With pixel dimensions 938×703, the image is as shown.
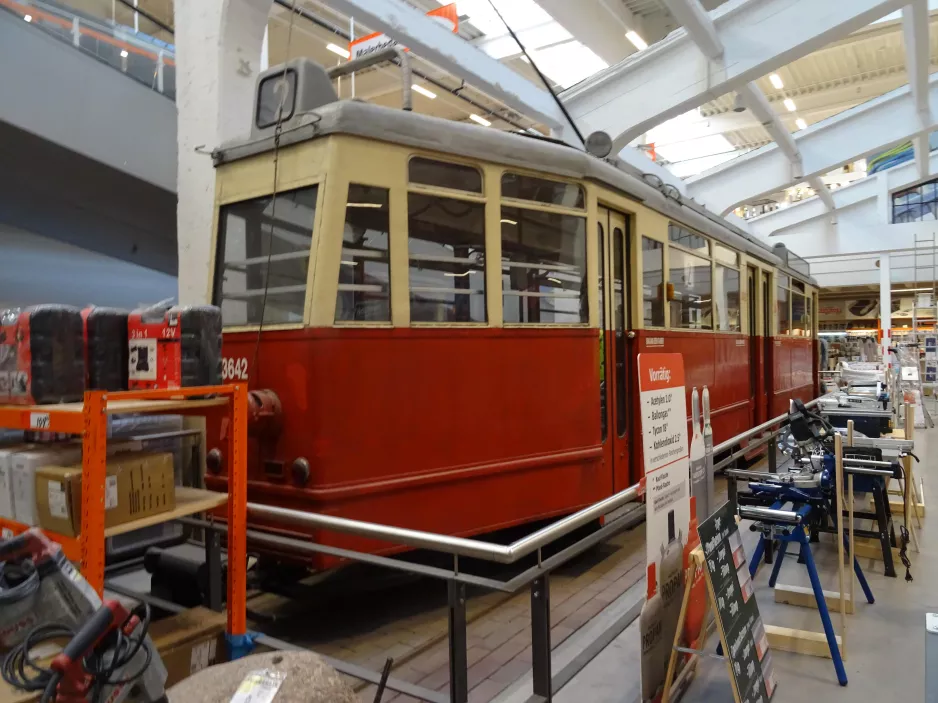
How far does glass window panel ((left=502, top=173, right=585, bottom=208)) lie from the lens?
4293 mm

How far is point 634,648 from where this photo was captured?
351cm

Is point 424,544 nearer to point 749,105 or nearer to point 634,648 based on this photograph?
point 634,648

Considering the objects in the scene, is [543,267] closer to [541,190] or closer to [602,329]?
[541,190]

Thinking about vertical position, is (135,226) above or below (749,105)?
below

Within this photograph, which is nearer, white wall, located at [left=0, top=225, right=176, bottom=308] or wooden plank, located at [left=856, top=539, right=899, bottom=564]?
wooden plank, located at [left=856, top=539, right=899, bottom=564]

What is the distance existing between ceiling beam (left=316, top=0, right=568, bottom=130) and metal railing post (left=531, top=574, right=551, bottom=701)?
5394mm

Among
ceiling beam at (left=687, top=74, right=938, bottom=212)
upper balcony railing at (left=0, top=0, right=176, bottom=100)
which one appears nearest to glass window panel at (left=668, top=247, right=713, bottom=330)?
upper balcony railing at (left=0, top=0, right=176, bottom=100)

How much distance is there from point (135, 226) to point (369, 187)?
21.3ft

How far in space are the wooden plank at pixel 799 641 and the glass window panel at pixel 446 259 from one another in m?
2.31

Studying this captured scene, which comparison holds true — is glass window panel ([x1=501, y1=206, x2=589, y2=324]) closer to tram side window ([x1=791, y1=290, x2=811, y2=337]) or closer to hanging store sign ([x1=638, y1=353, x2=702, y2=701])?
hanging store sign ([x1=638, y1=353, x2=702, y2=701])

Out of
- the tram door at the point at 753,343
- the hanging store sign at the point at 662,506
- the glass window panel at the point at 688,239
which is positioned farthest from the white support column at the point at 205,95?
the tram door at the point at 753,343

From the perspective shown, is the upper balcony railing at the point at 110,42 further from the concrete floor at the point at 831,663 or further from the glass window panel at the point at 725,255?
the concrete floor at the point at 831,663

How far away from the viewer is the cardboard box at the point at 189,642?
273cm

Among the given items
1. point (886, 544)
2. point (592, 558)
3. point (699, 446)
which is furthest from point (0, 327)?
point (886, 544)
